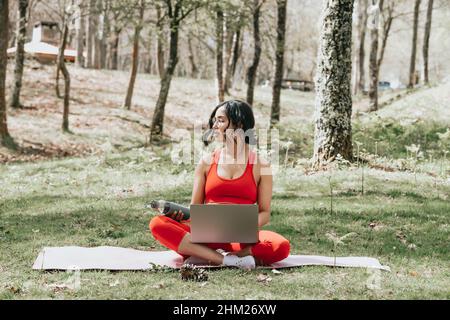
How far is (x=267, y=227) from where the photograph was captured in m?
8.35

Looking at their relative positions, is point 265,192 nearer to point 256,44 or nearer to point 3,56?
point 3,56

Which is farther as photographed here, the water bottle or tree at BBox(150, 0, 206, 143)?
tree at BBox(150, 0, 206, 143)

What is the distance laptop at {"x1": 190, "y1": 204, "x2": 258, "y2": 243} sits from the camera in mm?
5629

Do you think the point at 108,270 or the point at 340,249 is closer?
the point at 108,270

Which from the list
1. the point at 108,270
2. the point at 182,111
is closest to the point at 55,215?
the point at 108,270

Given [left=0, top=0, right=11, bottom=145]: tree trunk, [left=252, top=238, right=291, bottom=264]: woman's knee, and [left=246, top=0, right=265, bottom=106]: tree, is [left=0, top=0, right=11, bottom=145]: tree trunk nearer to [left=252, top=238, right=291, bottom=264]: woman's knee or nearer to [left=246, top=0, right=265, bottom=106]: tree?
[left=246, top=0, right=265, bottom=106]: tree

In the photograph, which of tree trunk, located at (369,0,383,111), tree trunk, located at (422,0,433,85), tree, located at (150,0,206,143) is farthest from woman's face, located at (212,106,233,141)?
A: tree trunk, located at (422,0,433,85)

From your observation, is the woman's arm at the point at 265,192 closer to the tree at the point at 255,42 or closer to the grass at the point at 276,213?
the grass at the point at 276,213

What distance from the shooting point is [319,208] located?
917 centimetres

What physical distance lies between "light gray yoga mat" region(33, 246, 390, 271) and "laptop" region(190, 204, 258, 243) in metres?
0.49

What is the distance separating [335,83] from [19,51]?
1381cm
